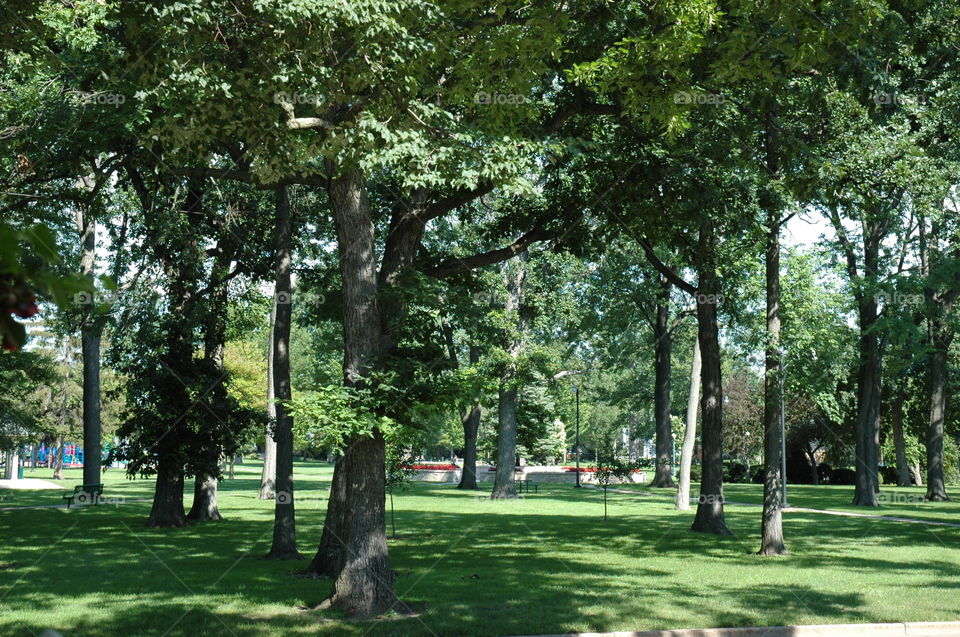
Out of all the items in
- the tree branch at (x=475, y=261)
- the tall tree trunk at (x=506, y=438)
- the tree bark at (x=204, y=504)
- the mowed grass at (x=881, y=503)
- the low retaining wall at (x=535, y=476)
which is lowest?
the low retaining wall at (x=535, y=476)

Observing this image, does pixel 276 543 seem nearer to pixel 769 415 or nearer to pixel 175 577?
pixel 175 577

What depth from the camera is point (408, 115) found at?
11633mm

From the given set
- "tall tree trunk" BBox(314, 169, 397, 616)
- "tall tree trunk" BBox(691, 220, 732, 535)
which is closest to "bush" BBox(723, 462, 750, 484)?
"tall tree trunk" BBox(691, 220, 732, 535)

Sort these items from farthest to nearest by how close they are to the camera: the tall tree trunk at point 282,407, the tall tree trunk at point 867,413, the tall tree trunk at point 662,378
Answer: the tall tree trunk at point 662,378, the tall tree trunk at point 867,413, the tall tree trunk at point 282,407

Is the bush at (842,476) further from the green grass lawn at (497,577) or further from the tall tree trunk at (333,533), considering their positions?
the tall tree trunk at (333,533)

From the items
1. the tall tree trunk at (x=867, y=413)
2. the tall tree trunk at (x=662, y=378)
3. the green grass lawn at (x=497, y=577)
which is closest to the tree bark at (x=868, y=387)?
the tall tree trunk at (x=867, y=413)

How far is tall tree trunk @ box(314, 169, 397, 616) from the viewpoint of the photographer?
12.1 metres

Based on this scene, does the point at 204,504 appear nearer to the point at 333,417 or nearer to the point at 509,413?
the point at 509,413

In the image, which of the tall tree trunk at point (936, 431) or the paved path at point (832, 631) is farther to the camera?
the tall tree trunk at point (936, 431)

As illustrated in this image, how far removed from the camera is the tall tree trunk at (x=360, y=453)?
39.8ft

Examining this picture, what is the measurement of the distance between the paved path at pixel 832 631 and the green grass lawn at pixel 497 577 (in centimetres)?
42

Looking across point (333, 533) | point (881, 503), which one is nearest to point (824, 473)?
point (881, 503)

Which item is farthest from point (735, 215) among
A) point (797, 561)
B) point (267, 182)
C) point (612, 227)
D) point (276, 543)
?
point (276, 543)

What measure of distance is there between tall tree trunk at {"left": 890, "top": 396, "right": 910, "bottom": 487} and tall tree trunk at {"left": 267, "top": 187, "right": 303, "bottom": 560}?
44.7 meters
